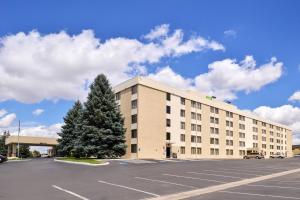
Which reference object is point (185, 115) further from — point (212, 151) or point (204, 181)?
point (204, 181)

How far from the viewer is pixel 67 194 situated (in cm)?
1426

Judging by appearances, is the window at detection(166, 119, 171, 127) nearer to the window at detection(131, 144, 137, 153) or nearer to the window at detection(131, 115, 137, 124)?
the window at detection(131, 115, 137, 124)

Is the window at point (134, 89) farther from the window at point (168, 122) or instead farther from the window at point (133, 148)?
the window at point (133, 148)

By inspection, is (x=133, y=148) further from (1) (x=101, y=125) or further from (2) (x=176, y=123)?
(2) (x=176, y=123)

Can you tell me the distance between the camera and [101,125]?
49594 mm

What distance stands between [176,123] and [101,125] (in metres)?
19.4

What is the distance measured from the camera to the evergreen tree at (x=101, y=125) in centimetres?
4844

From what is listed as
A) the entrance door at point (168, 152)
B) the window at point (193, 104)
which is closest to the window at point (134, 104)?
the entrance door at point (168, 152)

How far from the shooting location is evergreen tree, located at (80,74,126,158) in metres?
48.4

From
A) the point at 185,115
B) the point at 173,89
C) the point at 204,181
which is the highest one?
the point at 173,89

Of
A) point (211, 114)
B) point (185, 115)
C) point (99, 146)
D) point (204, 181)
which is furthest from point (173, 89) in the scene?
point (204, 181)

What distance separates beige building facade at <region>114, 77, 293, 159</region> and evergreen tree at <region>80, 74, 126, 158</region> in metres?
7.17

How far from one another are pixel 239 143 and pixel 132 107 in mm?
41034

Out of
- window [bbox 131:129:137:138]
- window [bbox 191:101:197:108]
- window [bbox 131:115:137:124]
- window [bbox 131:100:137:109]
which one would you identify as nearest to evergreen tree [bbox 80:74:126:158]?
window [bbox 131:129:137:138]
